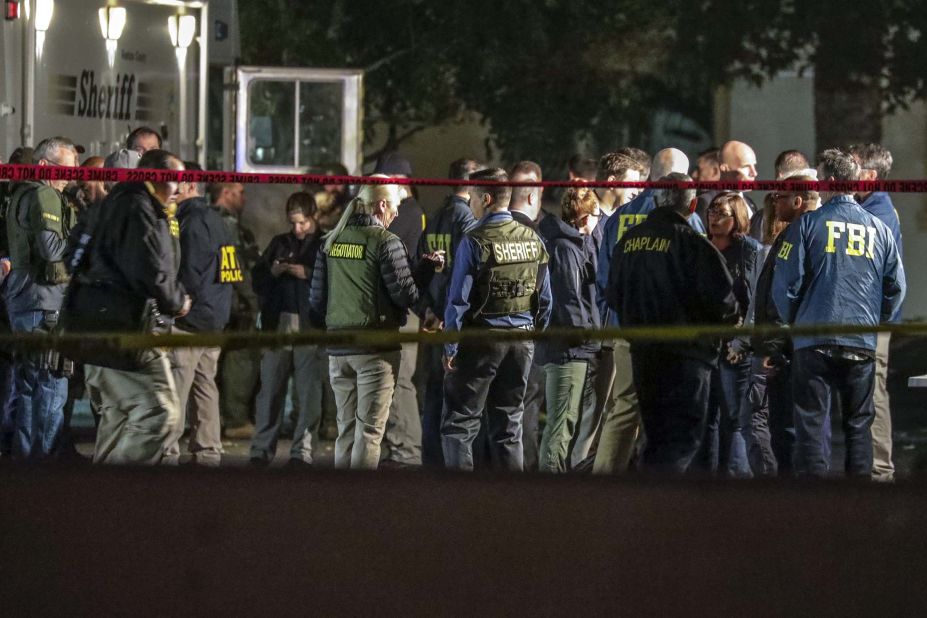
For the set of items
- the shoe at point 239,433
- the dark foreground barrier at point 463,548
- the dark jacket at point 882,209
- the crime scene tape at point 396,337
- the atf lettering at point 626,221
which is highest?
the dark jacket at point 882,209

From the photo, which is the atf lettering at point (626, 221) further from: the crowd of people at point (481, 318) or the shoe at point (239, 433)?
the shoe at point (239, 433)

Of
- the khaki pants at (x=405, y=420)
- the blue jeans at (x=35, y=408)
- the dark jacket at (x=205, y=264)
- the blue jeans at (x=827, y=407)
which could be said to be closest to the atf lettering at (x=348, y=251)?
the dark jacket at (x=205, y=264)

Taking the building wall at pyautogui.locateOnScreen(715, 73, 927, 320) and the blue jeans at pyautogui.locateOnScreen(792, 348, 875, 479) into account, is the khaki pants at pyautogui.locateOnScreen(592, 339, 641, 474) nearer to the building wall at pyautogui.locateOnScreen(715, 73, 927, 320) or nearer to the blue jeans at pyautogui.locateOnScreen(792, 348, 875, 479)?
the blue jeans at pyautogui.locateOnScreen(792, 348, 875, 479)

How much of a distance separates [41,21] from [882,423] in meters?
7.28

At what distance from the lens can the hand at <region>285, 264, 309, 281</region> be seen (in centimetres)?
803

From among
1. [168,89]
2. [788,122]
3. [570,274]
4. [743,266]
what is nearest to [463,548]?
[743,266]

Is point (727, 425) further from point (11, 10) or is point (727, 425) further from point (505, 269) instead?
point (11, 10)

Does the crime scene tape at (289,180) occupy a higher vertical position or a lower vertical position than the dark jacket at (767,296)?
higher

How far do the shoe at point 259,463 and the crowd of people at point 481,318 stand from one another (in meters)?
0.02

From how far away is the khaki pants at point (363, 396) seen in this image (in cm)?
548

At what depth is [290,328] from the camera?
20.6 feet

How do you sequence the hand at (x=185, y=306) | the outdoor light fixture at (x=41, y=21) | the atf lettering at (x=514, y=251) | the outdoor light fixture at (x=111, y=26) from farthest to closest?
the outdoor light fixture at (x=111, y=26) → the outdoor light fixture at (x=41, y=21) → the atf lettering at (x=514, y=251) → the hand at (x=185, y=306)

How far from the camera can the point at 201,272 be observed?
757 cm

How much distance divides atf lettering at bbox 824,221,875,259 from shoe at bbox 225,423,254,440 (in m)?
2.76
